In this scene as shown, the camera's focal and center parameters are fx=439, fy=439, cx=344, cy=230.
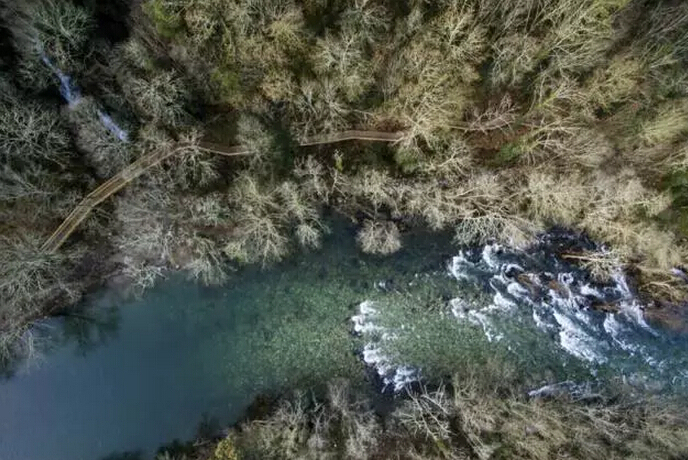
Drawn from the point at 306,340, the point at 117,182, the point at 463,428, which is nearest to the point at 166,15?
the point at 117,182

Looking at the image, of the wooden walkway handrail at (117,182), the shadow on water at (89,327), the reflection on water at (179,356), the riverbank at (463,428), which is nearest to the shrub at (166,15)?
the wooden walkway handrail at (117,182)

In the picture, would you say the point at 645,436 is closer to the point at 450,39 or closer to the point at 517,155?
the point at 517,155

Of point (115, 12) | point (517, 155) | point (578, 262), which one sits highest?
point (115, 12)

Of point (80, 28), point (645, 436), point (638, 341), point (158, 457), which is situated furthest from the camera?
point (638, 341)

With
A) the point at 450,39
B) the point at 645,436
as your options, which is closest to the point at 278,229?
the point at 450,39

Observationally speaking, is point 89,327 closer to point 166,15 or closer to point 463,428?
point 166,15

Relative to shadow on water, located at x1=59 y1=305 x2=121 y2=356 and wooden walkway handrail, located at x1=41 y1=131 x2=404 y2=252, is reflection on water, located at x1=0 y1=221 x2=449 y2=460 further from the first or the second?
wooden walkway handrail, located at x1=41 y1=131 x2=404 y2=252
